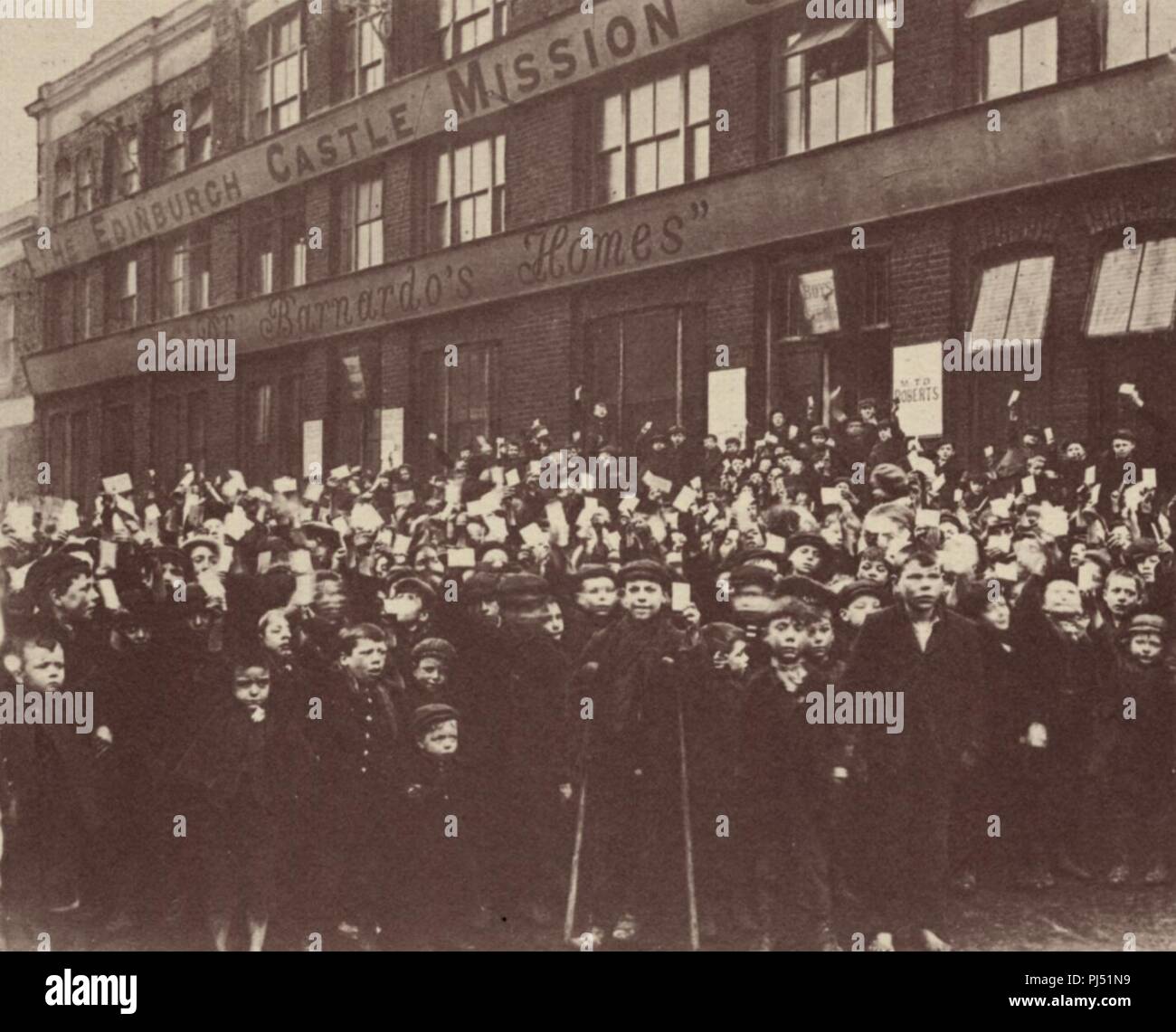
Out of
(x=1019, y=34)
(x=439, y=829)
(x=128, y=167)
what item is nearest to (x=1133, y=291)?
(x=1019, y=34)

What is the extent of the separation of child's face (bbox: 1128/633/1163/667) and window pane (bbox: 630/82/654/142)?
133 inches

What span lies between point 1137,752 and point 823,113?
333 centimetres

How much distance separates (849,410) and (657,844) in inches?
86.5

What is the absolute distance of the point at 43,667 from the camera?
6.32 metres

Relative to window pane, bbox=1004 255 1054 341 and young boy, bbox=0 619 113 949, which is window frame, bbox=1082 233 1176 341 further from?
young boy, bbox=0 619 113 949

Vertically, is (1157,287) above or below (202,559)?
above

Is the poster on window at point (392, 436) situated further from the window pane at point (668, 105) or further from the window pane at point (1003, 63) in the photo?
the window pane at point (1003, 63)

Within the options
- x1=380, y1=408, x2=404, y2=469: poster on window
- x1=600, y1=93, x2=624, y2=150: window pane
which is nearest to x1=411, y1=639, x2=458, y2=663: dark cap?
x1=380, y1=408, x2=404, y2=469: poster on window

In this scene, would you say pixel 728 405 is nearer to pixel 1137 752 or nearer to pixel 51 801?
pixel 1137 752

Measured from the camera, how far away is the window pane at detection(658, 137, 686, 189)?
251 inches

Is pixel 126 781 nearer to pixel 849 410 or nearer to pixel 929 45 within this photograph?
pixel 849 410

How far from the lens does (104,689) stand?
6.23 metres

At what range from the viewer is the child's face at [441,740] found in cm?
593
